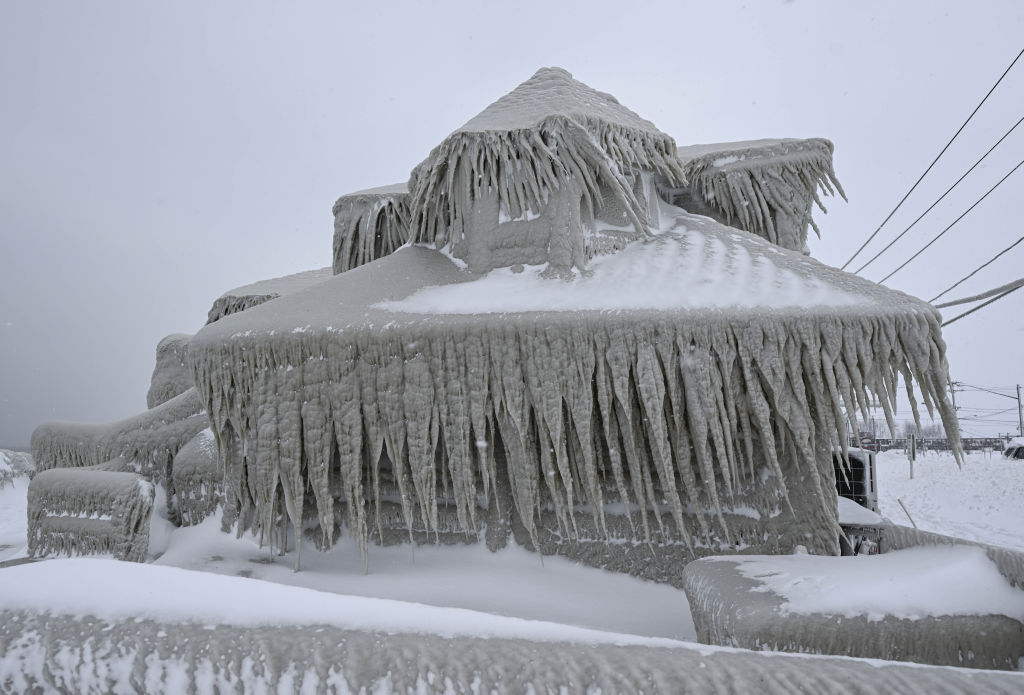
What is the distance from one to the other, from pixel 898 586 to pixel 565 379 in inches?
74.2

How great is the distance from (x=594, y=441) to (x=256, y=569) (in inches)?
103

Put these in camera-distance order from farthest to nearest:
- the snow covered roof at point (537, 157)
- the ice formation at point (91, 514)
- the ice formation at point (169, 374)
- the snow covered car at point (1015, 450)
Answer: the snow covered car at point (1015, 450)
the ice formation at point (169, 374)
the ice formation at point (91, 514)
the snow covered roof at point (537, 157)

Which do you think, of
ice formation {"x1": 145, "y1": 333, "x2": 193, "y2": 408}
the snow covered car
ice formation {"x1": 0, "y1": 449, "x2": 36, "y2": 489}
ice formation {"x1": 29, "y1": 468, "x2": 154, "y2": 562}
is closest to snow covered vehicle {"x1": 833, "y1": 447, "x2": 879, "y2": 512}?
ice formation {"x1": 29, "y1": 468, "x2": 154, "y2": 562}

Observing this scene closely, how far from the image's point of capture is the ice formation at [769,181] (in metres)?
5.67

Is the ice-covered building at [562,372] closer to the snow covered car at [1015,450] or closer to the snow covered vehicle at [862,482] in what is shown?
the snow covered vehicle at [862,482]

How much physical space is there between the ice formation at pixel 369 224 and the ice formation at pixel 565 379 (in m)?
1.63

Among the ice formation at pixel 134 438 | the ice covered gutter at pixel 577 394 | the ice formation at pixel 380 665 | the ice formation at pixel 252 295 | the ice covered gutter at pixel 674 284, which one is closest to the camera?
the ice formation at pixel 380 665

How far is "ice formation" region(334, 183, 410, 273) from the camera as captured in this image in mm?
6363

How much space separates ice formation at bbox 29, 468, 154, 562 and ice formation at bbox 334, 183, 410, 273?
118 inches

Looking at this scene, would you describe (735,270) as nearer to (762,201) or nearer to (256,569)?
(762,201)

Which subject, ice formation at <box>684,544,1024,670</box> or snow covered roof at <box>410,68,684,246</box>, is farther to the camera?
snow covered roof at <box>410,68,684,246</box>

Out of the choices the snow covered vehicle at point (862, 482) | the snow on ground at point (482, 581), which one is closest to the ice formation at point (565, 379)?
the snow on ground at point (482, 581)

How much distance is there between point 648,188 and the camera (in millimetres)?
4930

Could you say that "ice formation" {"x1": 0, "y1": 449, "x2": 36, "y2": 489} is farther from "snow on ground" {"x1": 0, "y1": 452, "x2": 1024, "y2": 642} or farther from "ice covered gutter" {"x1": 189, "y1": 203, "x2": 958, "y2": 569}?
"ice covered gutter" {"x1": 189, "y1": 203, "x2": 958, "y2": 569}
